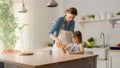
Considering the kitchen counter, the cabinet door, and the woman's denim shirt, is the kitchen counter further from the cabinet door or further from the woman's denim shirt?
the cabinet door

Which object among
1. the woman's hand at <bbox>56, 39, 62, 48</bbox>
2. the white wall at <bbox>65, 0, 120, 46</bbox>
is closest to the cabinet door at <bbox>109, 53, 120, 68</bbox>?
the white wall at <bbox>65, 0, 120, 46</bbox>

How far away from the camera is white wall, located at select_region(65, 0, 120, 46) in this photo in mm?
4938

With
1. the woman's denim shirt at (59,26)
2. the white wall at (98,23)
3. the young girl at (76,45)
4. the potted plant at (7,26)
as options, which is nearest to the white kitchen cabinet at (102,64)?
the white wall at (98,23)

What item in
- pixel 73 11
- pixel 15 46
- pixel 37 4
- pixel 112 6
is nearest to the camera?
pixel 73 11

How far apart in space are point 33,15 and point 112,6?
2129mm

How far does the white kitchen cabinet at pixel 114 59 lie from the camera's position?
425 cm

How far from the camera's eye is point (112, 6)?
4988mm

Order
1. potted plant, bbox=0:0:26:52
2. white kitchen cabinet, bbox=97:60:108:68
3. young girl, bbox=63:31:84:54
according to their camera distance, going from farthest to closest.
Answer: potted plant, bbox=0:0:26:52 → white kitchen cabinet, bbox=97:60:108:68 → young girl, bbox=63:31:84:54

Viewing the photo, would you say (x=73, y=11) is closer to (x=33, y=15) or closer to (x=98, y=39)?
(x=98, y=39)

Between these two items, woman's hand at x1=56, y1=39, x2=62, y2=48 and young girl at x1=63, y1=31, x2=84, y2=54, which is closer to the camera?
young girl at x1=63, y1=31, x2=84, y2=54

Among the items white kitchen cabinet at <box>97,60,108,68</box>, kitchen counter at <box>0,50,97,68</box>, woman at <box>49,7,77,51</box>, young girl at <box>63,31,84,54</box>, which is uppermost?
woman at <box>49,7,77,51</box>

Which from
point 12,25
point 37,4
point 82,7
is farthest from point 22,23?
point 82,7

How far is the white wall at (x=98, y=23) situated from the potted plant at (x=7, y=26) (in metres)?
1.81

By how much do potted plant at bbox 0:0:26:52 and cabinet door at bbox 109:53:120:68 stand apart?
239 cm
